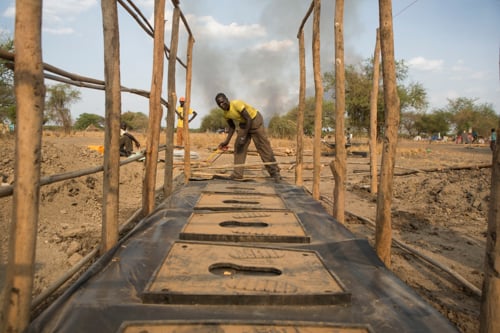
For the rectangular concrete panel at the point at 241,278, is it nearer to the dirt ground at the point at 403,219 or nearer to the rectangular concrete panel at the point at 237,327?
the rectangular concrete panel at the point at 237,327

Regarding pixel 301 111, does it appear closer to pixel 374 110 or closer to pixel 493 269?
pixel 374 110

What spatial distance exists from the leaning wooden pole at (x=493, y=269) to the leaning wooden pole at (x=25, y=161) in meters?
1.85

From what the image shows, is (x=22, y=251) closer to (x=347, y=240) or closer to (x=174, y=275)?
(x=174, y=275)

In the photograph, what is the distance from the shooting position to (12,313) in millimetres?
1526

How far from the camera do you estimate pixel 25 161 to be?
59.2 inches

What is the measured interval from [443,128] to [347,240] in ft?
165

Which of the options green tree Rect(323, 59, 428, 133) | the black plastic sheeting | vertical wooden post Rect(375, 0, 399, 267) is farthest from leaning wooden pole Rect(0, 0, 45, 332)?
green tree Rect(323, 59, 428, 133)

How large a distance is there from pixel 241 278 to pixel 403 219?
403cm

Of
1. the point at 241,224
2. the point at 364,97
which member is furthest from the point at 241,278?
the point at 364,97

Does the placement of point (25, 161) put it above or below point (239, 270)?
above

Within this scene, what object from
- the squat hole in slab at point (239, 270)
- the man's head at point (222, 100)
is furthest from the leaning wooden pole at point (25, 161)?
the man's head at point (222, 100)

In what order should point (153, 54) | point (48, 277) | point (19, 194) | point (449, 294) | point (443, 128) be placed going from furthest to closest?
point (443, 128) → point (153, 54) → point (48, 277) → point (449, 294) → point (19, 194)

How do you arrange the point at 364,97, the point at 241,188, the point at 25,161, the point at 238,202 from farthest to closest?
1. the point at 364,97
2. the point at 241,188
3. the point at 238,202
4. the point at 25,161

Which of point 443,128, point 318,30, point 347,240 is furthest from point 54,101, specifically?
point 443,128
